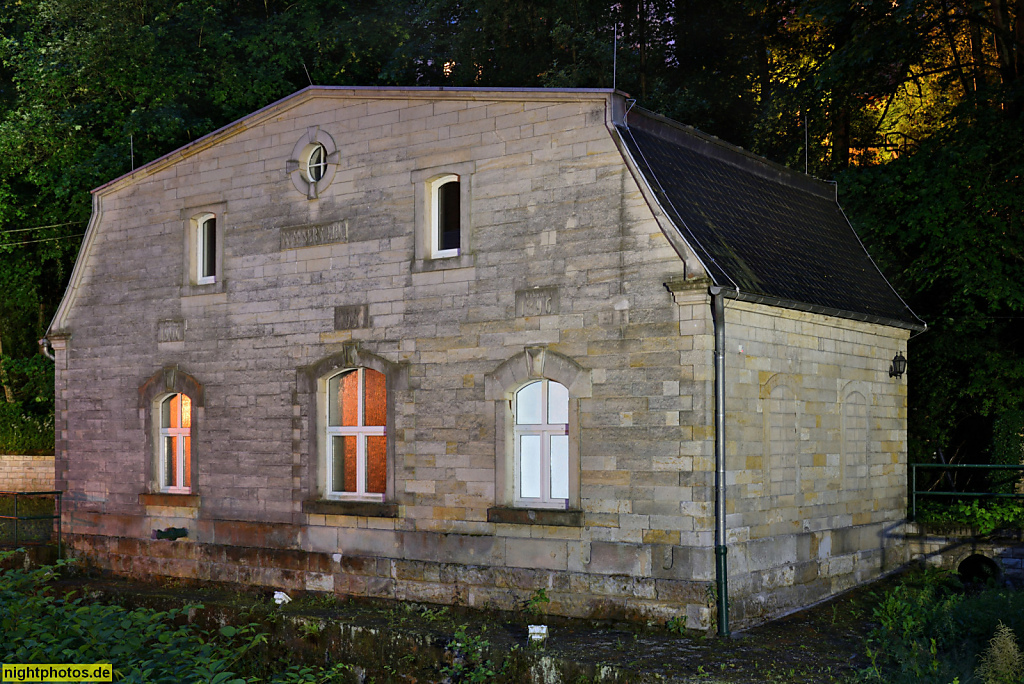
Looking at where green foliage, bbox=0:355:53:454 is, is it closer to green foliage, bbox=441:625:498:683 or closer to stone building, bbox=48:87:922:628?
stone building, bbox=48:87:922:628

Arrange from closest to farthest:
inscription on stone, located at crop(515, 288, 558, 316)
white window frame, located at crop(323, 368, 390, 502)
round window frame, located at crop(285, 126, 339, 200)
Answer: inscription on stone, located at crop(515, 288, 558, 316)
white window frame, located at crop(323, 368, 390, 502)
round window frame, located at crop(285, 126, 339, 200)

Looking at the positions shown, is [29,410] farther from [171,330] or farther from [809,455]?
[809,455]

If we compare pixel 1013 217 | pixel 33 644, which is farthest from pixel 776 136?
pixel 33 644

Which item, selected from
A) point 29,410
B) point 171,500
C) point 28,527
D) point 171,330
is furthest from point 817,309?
point 29,410

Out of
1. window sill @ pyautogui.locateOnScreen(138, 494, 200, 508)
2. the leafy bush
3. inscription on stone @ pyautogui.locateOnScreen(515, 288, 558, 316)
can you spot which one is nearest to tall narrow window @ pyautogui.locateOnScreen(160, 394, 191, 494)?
window sill @ pyautogui.locateOnScreen(138, 494, 200, 508)

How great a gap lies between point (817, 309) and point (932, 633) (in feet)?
13.9

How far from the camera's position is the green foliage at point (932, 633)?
390 inches

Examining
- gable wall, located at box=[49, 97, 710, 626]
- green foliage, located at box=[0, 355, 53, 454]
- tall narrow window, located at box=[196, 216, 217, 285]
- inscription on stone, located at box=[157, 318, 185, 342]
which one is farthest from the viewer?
green foliage, located at box=[0, 355, 53, 454]

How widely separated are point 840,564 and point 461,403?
575cm

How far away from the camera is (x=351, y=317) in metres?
14.8

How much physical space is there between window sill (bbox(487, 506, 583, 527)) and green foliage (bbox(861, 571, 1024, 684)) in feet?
11.5

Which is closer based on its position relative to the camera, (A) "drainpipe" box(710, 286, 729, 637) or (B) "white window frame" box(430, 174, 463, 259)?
(A) "drainpipe" box(710, 286, 729, 637)

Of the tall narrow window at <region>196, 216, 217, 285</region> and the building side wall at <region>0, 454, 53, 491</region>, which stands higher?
the tall narrow window at <region>196, 216, 217, 285</region>

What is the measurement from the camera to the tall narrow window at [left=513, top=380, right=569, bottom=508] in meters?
13.0
